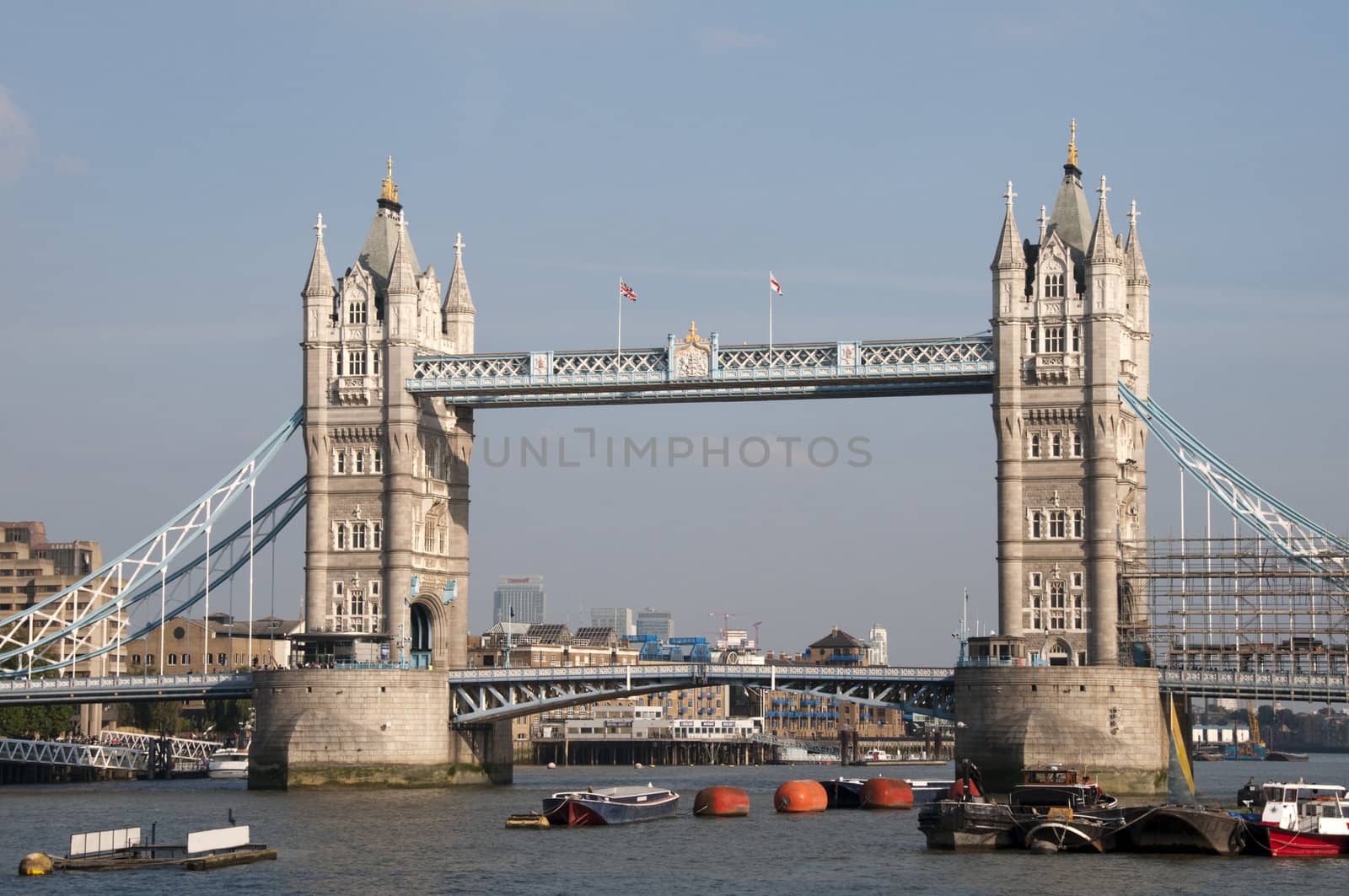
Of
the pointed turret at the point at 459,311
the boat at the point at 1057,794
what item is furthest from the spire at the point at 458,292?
the boat at the point at 1057,794

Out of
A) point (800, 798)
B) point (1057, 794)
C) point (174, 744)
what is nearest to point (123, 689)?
point (800, 798)

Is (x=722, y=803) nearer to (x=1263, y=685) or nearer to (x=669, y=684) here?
(x=669, y=684)

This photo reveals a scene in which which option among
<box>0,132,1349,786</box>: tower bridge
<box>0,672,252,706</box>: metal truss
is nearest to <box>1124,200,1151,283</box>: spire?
<box>0,132,1349,786</box>: tower bridge

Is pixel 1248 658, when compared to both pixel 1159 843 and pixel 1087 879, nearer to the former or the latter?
pixel 1159 843

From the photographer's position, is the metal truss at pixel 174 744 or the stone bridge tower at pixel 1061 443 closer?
the stone bridge tower at pixel 1061 443

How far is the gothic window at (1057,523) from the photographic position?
382 ft

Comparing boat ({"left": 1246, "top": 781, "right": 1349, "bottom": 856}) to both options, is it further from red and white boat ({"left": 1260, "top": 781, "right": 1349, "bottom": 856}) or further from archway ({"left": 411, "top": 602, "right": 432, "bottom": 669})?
archway ({"left": 411, "top": 602, "right": 432, "bottom": 669})

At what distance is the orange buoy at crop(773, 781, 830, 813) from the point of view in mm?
109125

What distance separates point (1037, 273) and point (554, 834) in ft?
140

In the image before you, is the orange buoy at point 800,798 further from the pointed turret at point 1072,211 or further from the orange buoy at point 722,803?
the pointed turret at point 1072,211

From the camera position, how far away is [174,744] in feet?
550

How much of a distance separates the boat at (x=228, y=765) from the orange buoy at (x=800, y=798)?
5958 centimetres

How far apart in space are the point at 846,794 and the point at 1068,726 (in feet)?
40.7

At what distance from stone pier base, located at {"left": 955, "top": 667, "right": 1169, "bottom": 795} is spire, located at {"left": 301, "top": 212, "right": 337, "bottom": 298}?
44.5m
